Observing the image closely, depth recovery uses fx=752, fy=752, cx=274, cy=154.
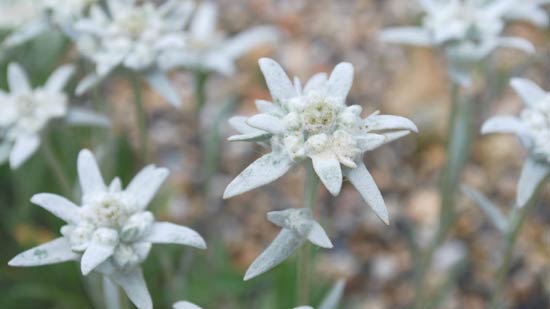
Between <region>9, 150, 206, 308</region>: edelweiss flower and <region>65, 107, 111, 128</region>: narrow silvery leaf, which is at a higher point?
<region>65, 107, 111, 128</region>: narrow silvery leaf

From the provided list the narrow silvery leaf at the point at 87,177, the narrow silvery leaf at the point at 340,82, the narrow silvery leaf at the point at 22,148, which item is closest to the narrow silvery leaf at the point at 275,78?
the narrow silvery leaf at the point at 340,82

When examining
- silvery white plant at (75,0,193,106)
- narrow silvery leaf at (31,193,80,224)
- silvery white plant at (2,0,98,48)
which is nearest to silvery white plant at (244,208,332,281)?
narrow silvery leaf at (31,193,80,224)

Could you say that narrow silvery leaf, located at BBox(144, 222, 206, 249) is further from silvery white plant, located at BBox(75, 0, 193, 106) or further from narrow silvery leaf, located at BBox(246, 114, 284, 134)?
silvery white plant, located at BBox(75, 0, 193, 106)

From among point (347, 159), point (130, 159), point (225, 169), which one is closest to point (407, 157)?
point (225, 169)

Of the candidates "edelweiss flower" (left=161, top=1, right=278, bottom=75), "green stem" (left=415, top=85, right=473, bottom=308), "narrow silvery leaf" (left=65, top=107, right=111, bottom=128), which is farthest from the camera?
"edelweiss flower" (left=161, top=1, right=278, bottom=75)

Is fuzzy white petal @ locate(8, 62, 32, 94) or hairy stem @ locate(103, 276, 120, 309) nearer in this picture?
hairy stem @ locate(103, 276, 120, 309)

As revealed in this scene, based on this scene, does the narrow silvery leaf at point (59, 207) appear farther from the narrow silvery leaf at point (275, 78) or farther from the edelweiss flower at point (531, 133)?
the edelweiss flower at point (531, 133)

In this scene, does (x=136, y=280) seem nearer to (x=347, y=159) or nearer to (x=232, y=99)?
(x=347, y=159)

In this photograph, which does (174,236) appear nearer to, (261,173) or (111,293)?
(261,173)

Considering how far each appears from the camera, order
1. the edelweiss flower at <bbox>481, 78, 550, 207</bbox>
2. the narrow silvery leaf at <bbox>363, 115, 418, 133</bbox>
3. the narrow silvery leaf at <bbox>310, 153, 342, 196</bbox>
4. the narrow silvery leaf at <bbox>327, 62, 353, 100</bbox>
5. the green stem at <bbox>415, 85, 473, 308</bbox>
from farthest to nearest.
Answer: the green stem at <bbox>415, 85, 473, 308</bbox>, the edelweiss flower at <bbox>481, 78, 550, 207</bbox>, the narrow silvery leaf at <bbox>327, 62, 353, 100</bbox>, the narrow silvery leaf at <bbox>363, 115, 418, 133</bbox>, the narrow silvery leaf at <bbox>310, 153, 342, 196</bbox>
